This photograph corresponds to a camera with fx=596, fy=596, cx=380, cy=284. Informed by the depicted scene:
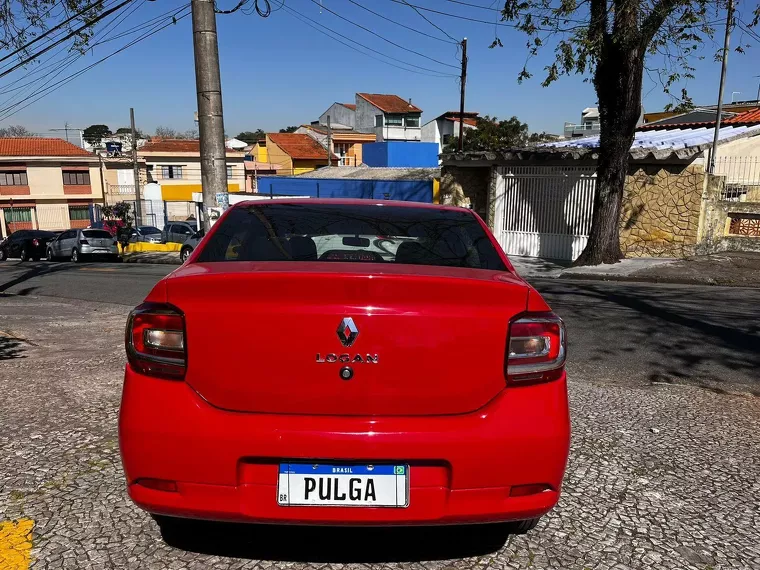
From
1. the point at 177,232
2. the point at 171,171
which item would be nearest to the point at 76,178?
the point at 171,171

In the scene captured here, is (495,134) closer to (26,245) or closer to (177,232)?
(177,232)

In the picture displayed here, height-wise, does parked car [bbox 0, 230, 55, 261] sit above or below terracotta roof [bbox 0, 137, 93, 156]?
below

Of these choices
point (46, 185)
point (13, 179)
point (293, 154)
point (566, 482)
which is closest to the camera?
point (566, 482)

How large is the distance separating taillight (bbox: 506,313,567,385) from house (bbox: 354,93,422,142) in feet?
192

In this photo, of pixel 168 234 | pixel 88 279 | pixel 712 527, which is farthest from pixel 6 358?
pixel 168 234

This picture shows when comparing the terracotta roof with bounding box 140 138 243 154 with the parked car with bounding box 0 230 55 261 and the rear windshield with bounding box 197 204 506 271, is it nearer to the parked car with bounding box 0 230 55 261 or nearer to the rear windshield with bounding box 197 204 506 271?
the parked car with bounding box 0 230 55 261

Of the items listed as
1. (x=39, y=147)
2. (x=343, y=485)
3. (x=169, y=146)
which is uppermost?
(x=169, y=146)

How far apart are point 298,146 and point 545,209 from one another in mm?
43381

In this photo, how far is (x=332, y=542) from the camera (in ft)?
8.53

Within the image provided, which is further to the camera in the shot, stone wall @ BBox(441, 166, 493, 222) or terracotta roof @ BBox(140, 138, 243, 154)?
terracotta roof @ BBox(140, 138, 243, 154)

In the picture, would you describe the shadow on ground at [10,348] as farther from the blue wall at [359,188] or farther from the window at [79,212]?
the window at [79,212]

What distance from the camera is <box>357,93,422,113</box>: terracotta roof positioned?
2394 inches

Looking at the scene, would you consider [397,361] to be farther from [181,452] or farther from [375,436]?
[181,452]

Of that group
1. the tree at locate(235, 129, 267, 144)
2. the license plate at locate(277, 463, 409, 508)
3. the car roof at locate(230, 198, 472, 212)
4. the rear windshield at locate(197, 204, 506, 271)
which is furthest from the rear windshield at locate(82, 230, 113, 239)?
the tree at locate(235, 129, 267, 144)
